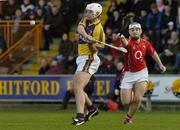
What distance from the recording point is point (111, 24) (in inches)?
1083

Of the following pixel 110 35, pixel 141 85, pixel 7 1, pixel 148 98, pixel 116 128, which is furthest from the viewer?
pixel 7 1

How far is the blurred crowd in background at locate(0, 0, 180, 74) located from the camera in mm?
25594

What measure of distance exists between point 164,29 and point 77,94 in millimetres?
10497

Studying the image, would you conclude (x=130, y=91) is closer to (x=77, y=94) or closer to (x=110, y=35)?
(x=77, y=94)

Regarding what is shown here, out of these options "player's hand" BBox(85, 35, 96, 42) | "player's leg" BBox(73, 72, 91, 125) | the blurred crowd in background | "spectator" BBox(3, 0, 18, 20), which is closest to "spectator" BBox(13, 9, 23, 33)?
the blurred crowd in background

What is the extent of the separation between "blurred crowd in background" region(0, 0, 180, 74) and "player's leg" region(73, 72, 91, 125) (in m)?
7.33

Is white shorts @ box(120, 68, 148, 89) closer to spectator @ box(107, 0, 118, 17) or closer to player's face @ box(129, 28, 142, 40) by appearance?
player's face @ box(129, 28, 142, 40)

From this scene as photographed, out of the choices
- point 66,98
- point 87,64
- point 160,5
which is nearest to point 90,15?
point 87,64

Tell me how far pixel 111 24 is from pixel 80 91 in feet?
38.3

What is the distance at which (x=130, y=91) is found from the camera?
1684 centimetres

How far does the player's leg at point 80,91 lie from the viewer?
15.9 m

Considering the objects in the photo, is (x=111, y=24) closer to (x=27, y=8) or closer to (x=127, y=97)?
(x=27, y=8)

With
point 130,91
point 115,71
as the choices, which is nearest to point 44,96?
point 115,71

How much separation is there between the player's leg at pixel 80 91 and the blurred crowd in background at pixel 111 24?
24.1ft
